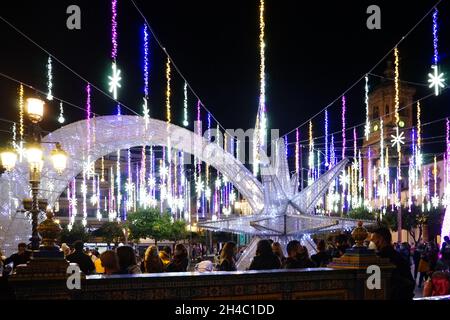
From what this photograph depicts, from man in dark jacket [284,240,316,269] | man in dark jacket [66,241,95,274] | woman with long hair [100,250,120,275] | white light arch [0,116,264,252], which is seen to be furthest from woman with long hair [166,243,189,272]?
white light arch [0,116,264,252]

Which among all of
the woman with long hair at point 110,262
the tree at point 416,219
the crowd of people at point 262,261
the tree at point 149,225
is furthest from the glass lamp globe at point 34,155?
the tree at point 416,219

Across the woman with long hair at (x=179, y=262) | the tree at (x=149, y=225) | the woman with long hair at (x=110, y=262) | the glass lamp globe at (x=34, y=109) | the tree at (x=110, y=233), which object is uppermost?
the glass lamp globe at (x=34, y=109)

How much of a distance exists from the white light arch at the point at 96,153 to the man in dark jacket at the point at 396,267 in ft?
38.5

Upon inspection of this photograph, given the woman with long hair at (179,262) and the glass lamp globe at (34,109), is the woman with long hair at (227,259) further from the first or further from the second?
the glass lamp globe at (34,109)

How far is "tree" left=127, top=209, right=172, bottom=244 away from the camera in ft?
118

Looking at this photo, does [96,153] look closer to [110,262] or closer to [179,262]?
[179,262]

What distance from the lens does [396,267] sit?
7.93 m

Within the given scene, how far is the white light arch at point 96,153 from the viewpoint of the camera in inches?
840

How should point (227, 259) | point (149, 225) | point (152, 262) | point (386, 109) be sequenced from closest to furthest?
point (152, 262)
point (227, 259)
point (149, 225)
point (386, 109)

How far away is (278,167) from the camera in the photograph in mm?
19156

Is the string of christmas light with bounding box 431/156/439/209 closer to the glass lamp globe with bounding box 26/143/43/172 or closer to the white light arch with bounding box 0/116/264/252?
the white light arch with bounding box 0/116/264/252

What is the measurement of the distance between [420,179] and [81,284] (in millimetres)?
50144

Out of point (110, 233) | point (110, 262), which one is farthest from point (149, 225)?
point (110, 262)

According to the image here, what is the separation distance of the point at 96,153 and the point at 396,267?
18398 mm
